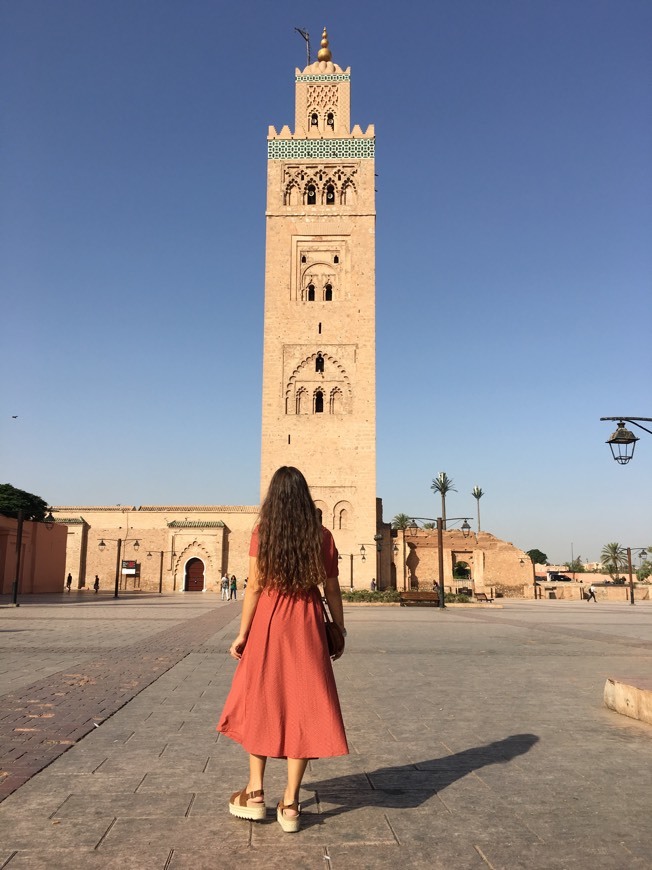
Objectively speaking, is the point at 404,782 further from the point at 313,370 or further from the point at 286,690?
the point at 313,370

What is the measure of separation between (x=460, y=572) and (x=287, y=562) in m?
66.4

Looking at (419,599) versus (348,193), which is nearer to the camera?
(419,599)

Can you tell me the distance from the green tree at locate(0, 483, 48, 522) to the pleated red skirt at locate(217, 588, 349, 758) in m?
39.3

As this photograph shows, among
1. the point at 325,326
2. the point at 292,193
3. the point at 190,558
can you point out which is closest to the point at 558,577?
the point at 190,558

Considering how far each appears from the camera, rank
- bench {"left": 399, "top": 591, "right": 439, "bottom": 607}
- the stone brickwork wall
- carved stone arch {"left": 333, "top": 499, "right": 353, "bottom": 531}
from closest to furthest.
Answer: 1. bench {"left": 399, "top": 591, "right": 439, "bottom": 607}
2. carved stone arch {"left": 333, "top": 499, "right": 353, "bottom": 531}
3. the stone brickwork wall

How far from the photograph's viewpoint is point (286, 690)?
3.25 meters

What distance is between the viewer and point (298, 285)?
39062 millimetres

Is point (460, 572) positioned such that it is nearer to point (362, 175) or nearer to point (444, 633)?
point (362, 175)

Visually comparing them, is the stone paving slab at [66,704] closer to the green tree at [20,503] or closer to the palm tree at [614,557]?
the green tree at [20,503]

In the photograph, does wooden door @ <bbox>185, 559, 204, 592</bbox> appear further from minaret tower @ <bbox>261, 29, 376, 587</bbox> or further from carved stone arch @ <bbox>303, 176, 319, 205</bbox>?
carved stone arch @ <bbox>303, 176, 319, 205</bbox>

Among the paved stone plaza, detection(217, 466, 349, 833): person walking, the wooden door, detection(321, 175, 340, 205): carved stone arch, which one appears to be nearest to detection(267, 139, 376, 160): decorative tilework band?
detection(321, 175, 340, 205): carved stone arch

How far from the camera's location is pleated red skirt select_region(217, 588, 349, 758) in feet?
10.4

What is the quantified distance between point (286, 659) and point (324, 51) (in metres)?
49.1

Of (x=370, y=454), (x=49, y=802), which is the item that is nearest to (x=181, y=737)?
(x=49, y=802)
